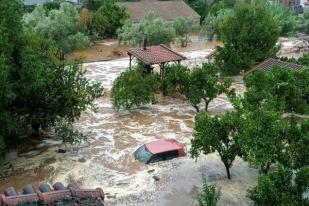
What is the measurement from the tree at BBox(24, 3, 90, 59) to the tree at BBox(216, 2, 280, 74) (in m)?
16.5

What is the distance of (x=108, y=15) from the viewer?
2405 inches

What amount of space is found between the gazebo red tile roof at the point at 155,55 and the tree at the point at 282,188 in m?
18.8

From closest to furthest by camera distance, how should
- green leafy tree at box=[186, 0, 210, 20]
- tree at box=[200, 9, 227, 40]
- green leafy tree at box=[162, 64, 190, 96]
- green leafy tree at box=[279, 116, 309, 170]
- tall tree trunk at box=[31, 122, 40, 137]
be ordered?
1. green leafy tree at box=[279, 116, 309, 170]
2. tall tree trunk at box=[31, 122, 40, 137]
3. green leafy tree at box=[162, 64, 190, 96]
4. tree at box=[200, 9, 227, 40]
5. green leafy tree at box=[186, 0, 210, 20]

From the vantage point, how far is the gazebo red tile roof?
115ft

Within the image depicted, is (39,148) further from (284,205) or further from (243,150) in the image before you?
(284,205)

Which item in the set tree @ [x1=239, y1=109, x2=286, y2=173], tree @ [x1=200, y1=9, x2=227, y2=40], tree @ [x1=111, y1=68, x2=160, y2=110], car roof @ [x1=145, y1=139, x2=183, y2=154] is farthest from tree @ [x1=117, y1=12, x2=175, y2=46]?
tree @ [x1=239, y1=109, x2=286, y2=173]

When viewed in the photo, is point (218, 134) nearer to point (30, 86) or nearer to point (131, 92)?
point (30, 86)

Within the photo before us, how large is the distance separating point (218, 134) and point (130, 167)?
17.9 ft

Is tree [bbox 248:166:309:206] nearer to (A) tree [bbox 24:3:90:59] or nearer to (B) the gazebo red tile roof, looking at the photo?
(B) the gazebo red tile roof

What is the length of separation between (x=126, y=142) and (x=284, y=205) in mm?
12291

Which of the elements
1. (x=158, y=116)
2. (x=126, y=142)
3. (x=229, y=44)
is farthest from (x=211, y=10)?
(x=126, y=142)

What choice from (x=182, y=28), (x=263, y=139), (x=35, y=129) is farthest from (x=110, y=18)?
(x=263, y=139)

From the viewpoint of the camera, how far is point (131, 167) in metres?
23.8

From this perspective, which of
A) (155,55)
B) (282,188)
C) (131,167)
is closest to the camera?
(282,188)
